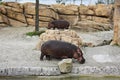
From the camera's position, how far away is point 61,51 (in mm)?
10320

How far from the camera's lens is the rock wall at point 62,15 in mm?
21109

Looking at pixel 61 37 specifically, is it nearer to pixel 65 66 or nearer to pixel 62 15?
pixel 65 66

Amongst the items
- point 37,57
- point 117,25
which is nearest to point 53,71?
point 37,57

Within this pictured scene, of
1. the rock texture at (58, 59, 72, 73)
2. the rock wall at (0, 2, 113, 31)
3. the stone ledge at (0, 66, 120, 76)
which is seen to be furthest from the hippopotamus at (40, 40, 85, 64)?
the rock wall at (0, 2, 113, 31)

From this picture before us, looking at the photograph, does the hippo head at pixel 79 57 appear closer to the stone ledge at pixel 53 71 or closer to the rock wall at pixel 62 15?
the stone ledge at pixel 53 71

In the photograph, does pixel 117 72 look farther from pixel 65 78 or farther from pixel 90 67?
pixel 65 78

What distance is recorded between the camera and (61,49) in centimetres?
1029

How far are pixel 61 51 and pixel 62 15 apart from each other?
12.2 metres

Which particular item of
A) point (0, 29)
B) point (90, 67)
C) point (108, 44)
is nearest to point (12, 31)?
point (0, 29)

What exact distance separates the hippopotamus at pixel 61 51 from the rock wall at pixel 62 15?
10272 mm

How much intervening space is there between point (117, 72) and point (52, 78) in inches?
77.7

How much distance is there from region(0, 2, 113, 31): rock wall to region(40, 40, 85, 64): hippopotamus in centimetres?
1027

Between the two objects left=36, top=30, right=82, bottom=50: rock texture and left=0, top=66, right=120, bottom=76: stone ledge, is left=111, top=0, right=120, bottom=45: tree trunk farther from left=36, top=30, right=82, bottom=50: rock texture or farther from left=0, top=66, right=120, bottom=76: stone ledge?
left=0, top=66, right=120, bottom=76: stone ledge

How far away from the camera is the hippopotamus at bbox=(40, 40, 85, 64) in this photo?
10.2 meters
